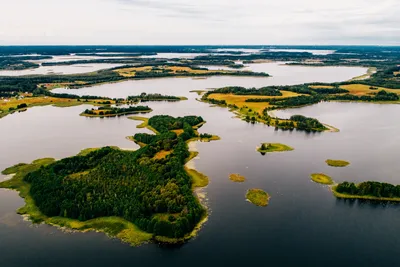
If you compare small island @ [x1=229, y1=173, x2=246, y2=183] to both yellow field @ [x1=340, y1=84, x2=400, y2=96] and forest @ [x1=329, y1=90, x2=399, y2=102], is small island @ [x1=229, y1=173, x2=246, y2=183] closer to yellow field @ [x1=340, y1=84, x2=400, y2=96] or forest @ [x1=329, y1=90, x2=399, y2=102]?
forest @ [x1=329, y1=90, x2=399, y2=102]

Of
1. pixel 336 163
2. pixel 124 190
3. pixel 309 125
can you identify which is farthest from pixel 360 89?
pixel 124 190

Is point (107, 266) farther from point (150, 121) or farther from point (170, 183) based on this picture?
point (150, 121)

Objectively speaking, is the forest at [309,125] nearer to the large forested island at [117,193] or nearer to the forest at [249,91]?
the large forested island at [117,193]

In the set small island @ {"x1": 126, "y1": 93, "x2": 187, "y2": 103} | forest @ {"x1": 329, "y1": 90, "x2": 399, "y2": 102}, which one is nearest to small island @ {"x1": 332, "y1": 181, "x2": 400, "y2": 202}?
small island @ {"x1": 126, "y1": 93, "x2": 187, "y2": 103}

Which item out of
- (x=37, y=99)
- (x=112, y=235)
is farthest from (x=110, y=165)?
(x=37, y=99)

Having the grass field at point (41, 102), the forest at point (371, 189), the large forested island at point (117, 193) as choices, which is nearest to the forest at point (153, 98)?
the grass field at point (41, 102)
